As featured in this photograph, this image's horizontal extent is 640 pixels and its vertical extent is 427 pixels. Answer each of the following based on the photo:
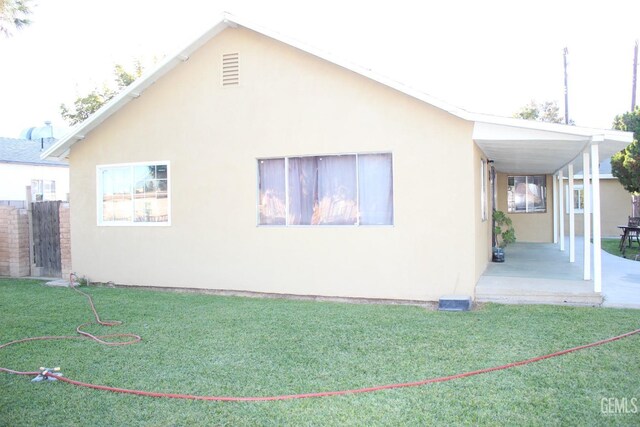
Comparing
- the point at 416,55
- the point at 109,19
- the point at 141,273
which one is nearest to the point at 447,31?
the point at 416,55

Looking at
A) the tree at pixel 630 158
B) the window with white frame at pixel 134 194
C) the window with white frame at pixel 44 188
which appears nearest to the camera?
the window with white frame at pixel 134 194

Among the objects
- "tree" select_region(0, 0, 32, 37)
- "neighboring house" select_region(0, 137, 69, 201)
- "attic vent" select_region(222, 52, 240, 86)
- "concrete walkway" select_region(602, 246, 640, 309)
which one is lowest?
"concrete walkway" select_region(602, 246, 640, 309)

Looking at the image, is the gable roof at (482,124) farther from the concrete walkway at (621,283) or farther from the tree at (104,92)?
the tree at (104,92)

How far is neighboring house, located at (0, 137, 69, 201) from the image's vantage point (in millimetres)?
21047

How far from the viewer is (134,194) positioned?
11.3m

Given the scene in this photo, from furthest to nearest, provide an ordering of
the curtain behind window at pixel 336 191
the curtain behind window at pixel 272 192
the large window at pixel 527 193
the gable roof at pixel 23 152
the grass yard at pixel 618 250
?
the gable roof at pixel 23 152, the large window at pixel 527 193, the grass yard at pixel 618 250, the curtain behind window at pixel 272 192, the curtain behind window at pixel 336 191

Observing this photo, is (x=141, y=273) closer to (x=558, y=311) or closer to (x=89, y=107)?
(x=558, y=311)

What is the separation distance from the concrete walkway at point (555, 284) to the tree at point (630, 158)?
6160 mm

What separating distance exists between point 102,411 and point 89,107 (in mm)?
26429

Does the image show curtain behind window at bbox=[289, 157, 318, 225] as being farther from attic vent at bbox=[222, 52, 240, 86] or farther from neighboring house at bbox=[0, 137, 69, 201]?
neighboring house at bbox=[0, 137, 69, 201]

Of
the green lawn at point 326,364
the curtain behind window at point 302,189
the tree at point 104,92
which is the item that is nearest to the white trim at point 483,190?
the green lawn at point 326,364

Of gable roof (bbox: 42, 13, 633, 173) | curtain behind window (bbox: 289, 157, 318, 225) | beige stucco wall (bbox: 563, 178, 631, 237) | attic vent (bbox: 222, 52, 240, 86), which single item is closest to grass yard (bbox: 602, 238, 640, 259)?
beige stucco wall (bbox: 563, 178, 631, 237)

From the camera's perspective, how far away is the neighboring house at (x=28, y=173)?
2105cm

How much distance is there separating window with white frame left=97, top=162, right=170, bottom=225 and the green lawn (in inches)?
99.4
